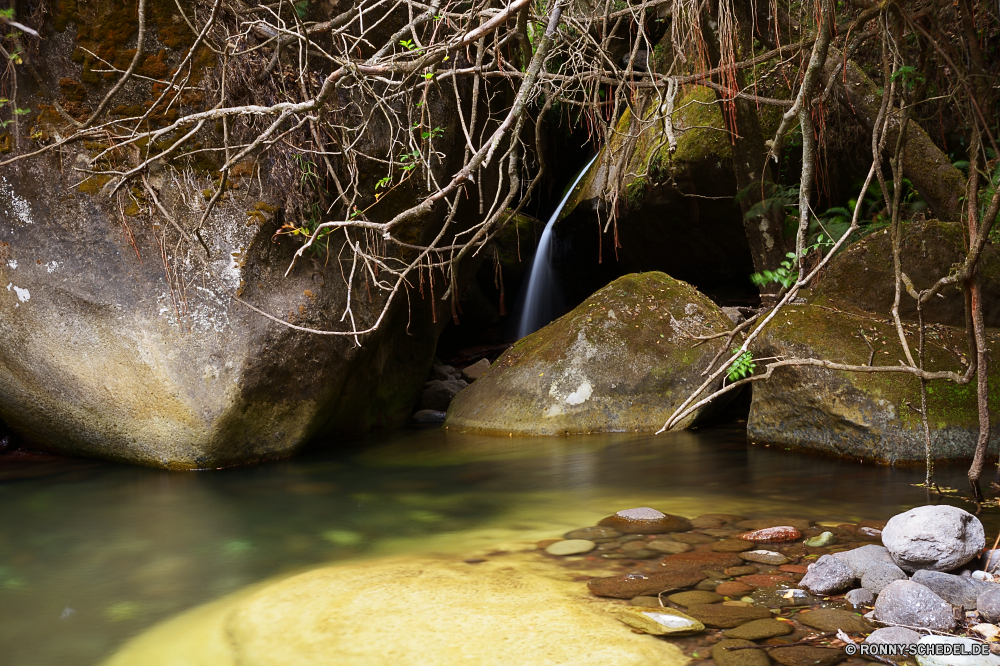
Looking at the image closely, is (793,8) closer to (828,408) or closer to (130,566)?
(828,408)

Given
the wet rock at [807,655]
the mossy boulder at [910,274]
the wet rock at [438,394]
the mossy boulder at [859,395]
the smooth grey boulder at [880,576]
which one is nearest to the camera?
the wet rock at [807,655]

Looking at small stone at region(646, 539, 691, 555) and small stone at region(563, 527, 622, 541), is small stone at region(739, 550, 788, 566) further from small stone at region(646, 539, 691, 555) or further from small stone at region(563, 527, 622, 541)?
small stone at region(563, 527, 622, 541)

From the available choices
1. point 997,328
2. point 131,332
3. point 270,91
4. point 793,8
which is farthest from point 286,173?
point 997,328

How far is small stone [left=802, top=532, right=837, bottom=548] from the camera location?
326cm

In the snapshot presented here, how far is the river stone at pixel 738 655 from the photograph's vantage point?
2.21m

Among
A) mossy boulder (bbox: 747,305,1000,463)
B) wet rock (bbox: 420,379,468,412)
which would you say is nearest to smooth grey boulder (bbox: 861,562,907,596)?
mossy boulder (bbox: 747,305,1000,463)

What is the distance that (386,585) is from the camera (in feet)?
10.0

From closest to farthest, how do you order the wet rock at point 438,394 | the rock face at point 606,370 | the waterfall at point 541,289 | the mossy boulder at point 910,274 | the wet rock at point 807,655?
the wet rock at point 807,655 → the mossy boulder at point 910,274 → the rock face at point 606,370 → the wet rock at point 438,394 → the waterfall at point 541,289

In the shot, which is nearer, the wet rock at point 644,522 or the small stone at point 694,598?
the small stone at point 694,598

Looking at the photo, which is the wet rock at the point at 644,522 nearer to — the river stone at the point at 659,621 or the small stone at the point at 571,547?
the small stone at the point at 571,547

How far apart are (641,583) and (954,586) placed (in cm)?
109

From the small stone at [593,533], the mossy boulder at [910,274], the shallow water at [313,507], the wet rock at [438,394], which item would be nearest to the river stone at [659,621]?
the small stone at [593,533]

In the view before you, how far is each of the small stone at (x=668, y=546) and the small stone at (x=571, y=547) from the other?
27 cm

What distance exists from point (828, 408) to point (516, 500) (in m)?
2.44
